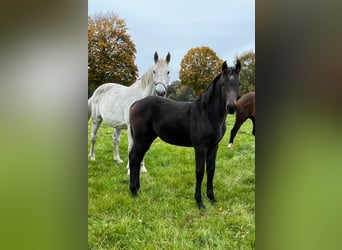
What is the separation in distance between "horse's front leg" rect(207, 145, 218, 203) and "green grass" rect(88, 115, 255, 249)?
18 mm

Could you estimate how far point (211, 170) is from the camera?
1280 millimetres

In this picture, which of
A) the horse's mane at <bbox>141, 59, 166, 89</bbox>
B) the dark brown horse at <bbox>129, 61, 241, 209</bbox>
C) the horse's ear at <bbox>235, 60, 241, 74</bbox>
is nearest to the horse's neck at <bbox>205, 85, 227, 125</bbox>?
the dark brown horse at <bbox>129, 61, 241, 209</bbox>

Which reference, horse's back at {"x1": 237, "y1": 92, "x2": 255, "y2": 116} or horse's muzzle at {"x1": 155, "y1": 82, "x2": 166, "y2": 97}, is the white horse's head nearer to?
horse's muzzle at {"x1": 155, "y1": 82, "x2": 166, "y2": 97}

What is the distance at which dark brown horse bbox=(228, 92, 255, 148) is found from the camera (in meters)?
1.22

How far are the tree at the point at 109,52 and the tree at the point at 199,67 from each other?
0.71 ft

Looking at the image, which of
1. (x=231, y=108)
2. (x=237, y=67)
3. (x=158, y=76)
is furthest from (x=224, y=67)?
(x=158, y=76)

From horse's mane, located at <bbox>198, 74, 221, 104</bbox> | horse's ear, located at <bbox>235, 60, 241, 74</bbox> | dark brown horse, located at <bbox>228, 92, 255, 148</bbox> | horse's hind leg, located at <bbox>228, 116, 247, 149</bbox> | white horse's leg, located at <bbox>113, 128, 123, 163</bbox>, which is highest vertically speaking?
horse's ear, located at <bbox>235, 60, 241, 74</bbox>

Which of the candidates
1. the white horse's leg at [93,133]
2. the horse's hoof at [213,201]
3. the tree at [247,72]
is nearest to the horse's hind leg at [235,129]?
the tree at [247,72]
